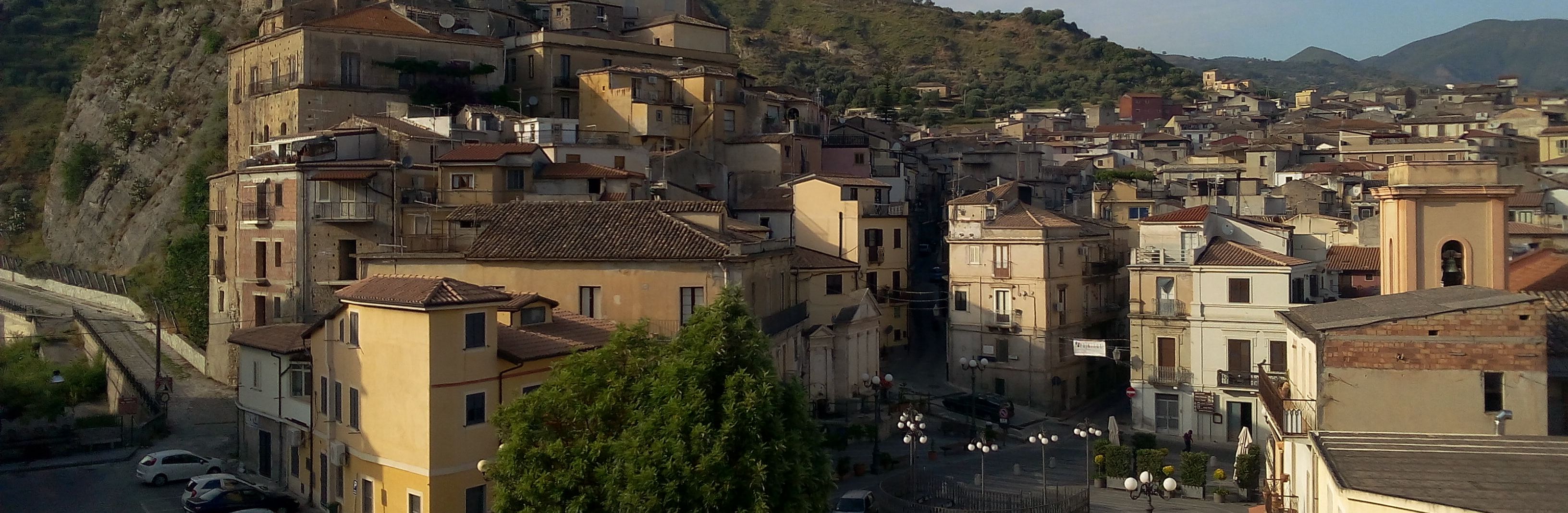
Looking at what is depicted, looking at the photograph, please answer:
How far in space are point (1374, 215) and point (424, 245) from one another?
120 ft

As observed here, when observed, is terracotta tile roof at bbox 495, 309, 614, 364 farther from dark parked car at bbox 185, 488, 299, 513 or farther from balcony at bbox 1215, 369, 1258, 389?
balcony at bbox 1215, 369, 1258, 389

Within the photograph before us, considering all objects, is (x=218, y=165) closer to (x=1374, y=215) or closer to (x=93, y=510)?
(x=93, y=510)

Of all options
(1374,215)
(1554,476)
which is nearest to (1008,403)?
(1374,215)

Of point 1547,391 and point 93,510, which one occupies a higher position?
point 1547,391

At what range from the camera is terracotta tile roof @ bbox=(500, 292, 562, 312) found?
102ft

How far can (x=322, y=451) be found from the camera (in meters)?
32.5

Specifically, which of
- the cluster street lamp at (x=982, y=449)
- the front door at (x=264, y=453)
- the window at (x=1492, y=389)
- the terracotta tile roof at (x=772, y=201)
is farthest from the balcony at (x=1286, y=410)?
the front door at (x=264, y=453)

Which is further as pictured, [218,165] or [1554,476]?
[218,165]

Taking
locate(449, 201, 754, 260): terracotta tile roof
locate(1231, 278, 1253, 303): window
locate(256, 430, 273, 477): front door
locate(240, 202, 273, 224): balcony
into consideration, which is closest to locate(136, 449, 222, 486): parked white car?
locate(256, 430, 273, 477): front door

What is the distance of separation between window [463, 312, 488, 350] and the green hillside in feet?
316

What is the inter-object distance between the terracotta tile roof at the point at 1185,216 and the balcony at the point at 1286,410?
14.7 metres

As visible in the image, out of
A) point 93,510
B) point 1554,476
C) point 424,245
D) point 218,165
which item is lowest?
point 93,510

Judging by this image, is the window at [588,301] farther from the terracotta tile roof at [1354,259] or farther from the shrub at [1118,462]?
the terracotta tile roof at [1354,259]

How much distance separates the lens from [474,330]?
92.6 ft
